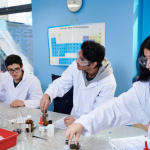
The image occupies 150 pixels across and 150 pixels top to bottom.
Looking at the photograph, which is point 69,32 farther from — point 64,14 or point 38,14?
point 38,14

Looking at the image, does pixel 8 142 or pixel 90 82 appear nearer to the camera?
pixel 8 142

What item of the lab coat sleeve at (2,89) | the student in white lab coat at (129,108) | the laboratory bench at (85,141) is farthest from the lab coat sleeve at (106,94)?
the lab coat sleeve at (2,89)

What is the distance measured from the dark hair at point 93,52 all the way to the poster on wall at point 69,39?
A: 24.9 inches

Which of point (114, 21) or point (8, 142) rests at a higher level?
point (114, 21)

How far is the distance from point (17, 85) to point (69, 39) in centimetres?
107

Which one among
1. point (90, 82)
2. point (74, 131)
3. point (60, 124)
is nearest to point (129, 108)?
point (74, 131)

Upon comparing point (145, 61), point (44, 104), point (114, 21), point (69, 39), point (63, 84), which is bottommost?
point (44, 104)

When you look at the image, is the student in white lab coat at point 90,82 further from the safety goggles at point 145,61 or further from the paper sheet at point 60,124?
the safety goggles at point 145,61

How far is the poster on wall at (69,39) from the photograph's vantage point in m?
2.67

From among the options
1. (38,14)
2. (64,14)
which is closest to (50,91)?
(64,14)

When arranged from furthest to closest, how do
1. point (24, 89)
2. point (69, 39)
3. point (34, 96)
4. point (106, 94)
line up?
point (69, 39) → point (24, 89) → point (34, 96) → point (106, 94)

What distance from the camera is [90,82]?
208 centimetres

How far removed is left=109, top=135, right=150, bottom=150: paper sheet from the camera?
1.24 m

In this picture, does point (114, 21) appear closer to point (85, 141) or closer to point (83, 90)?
point (83, 90)
